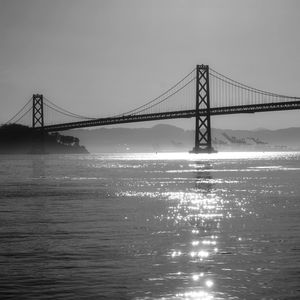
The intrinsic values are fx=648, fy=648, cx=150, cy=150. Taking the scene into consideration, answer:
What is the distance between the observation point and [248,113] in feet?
311

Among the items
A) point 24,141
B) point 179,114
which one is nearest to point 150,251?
point 179,114

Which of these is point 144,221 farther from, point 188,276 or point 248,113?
point 248,113

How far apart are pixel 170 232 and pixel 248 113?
80115 millimetres

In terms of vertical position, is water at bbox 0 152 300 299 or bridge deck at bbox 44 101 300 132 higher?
bridge deck at bbox 44 101 300 132

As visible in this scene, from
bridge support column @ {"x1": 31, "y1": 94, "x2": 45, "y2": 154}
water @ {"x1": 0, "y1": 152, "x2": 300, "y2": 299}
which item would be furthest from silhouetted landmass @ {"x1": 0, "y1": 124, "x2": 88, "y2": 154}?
water @ {"x1": 0, "y1": 152, "x2": 300, "y2": 299}

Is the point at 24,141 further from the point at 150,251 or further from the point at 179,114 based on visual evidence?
the point at 150,251

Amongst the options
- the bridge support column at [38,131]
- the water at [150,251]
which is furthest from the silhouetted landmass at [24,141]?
the water at [150,251]

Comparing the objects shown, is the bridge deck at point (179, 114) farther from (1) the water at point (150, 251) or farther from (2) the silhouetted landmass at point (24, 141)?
(1) the water at point (150, 251)

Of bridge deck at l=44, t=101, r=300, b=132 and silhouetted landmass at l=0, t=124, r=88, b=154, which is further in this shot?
silhouetted landmass at l=0, t=124, r=88, b=154

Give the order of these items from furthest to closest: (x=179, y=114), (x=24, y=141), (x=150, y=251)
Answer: (x=24, y=141)
(x=179, y=114)
(x=150, y=251)

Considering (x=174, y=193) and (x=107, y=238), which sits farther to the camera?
(x=174, y=193)

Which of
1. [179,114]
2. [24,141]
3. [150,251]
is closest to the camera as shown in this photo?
[150,251]

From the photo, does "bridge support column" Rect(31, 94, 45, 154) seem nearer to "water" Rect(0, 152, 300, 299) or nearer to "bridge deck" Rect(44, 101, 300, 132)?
"bridge deck" Rect(44, 101, 300, 132)

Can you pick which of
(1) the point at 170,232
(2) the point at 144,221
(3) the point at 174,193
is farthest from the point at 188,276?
(3) the point at 174,193
